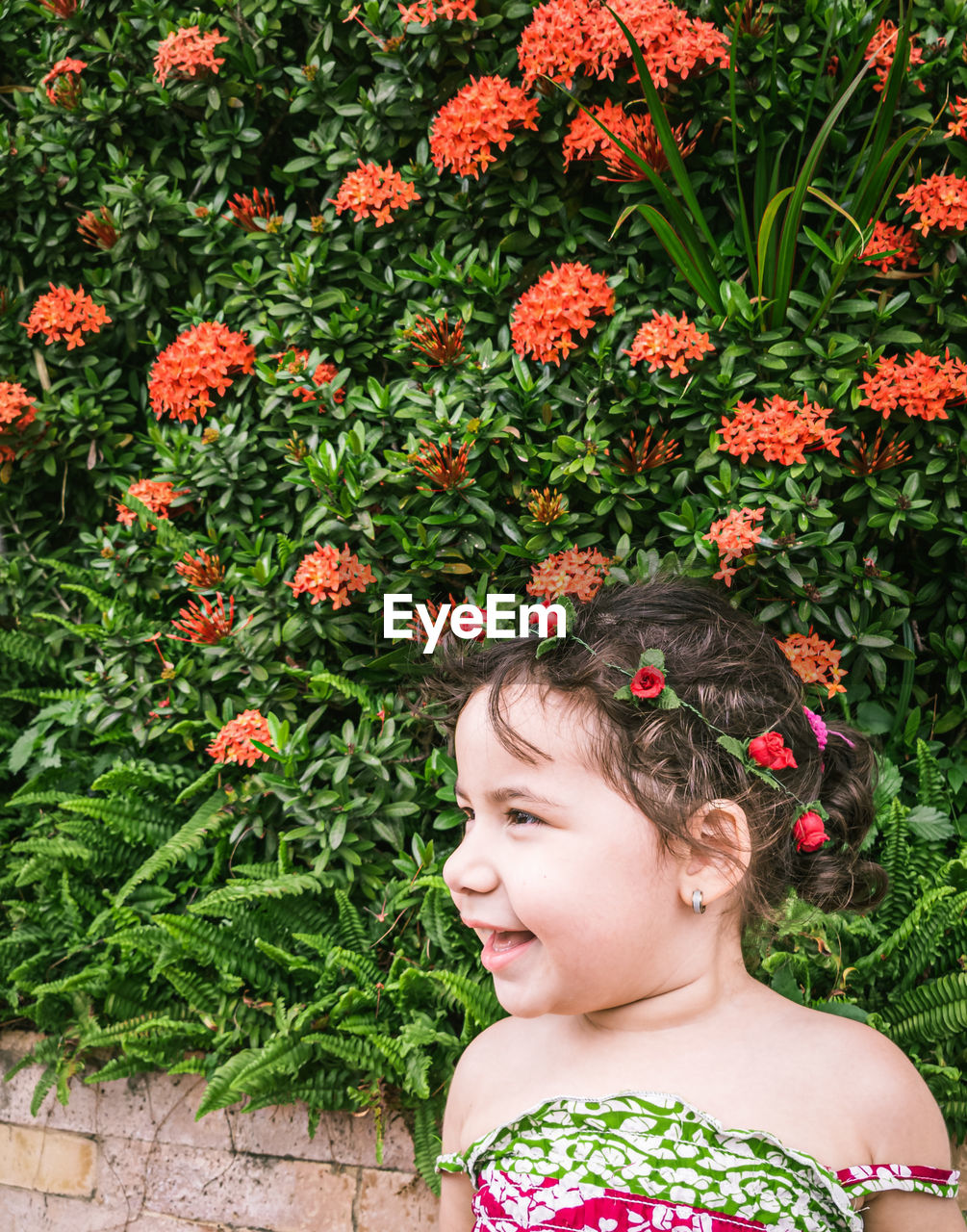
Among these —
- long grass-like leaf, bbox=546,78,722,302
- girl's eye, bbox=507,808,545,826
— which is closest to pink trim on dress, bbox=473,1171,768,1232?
girl's eye, bbox=507,808,545,826

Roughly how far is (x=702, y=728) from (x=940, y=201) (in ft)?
5.01

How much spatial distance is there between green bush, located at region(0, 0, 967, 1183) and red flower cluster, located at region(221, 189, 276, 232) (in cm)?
1

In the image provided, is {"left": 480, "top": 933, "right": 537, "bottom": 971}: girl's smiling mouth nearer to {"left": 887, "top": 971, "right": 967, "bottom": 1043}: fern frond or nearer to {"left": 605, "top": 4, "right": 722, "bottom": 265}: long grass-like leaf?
{"left": 887, "top": 971, "right": 967, "bottom": 1043}: fern frond

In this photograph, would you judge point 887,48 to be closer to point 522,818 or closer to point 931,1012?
point 522,818

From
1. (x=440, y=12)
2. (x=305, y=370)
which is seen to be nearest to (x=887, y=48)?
(x=440, y=12)

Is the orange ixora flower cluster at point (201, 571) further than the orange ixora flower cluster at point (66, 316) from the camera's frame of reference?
No

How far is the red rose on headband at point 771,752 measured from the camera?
4.64ft

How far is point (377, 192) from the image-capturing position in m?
2.47

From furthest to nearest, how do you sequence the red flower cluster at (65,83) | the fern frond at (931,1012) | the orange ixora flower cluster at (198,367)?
the red flower cluster at (65,83), the orange ixora flower cluster at (198,367), the fern frond at (931,1012)

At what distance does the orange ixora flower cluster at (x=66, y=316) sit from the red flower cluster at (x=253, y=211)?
56 cm

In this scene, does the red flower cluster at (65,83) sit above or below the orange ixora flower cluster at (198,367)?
above

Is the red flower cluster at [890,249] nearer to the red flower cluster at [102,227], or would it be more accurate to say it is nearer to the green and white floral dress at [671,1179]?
the green and white floral dress at [671,1179]

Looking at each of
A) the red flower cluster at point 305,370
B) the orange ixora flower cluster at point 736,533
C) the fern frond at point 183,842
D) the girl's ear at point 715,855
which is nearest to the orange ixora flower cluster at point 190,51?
the red flower cluster at point 305,370

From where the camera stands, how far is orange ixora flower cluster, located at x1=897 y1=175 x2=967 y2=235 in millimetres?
2107
